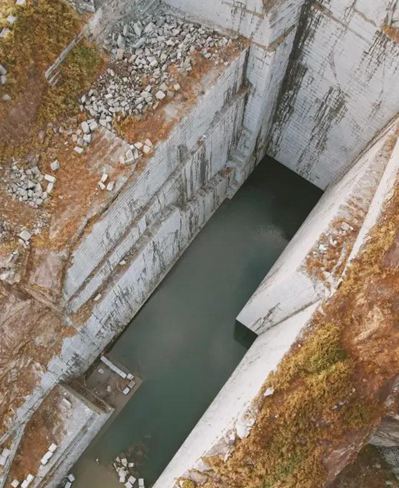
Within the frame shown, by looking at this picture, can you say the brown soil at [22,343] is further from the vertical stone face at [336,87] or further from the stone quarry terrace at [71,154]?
the vertical stone face at [336,87]

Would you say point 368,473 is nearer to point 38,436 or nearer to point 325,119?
point 38,436

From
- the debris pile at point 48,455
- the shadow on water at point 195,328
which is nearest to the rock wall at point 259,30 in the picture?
the shadow on water at point 195,328

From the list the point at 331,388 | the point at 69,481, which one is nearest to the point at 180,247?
the point at 331,388

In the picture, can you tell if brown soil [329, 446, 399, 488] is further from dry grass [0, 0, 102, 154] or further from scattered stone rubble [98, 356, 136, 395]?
dry grass [0, 0, 102, 154]

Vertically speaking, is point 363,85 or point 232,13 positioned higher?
point 363,85

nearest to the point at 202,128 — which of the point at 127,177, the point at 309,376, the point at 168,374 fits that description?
the point at 127,177

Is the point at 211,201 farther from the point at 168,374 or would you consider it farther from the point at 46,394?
the point at 46,394

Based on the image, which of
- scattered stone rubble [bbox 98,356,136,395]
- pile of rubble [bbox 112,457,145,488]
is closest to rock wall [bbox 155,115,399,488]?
pile of rubble [bbox 112,457,145,488]
